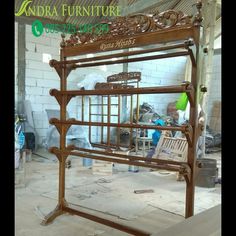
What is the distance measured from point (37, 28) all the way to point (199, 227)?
6.52 m

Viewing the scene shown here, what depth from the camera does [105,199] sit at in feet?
11.0

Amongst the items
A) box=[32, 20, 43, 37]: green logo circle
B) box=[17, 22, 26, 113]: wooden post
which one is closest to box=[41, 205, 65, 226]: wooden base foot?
box=[17, 22, 26, 113]: wooden post

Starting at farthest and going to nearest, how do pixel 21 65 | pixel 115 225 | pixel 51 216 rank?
pixel 21 65, pixel 51 216, pixel 115 225

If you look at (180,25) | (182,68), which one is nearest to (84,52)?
(180,25)

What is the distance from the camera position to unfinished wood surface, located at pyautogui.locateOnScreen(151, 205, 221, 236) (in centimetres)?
104

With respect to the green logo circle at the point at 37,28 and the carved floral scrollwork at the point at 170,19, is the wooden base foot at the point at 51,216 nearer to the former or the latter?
the carved floral scrollwork at the point at 170,19

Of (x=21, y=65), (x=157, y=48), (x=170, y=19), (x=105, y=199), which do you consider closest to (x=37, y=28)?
(x=21, y=65)

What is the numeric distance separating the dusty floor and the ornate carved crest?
164 cm

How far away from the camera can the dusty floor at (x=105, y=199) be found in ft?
8.38

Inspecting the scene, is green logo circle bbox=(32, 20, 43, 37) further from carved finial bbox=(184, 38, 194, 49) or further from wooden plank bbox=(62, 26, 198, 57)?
carved finial bbox=(184, 38, 194, 49)

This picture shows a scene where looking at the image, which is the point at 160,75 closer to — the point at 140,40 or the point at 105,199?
the point at 105,199

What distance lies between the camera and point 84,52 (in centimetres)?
253

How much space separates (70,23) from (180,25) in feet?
18.8

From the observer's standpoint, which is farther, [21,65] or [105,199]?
[21,65]
